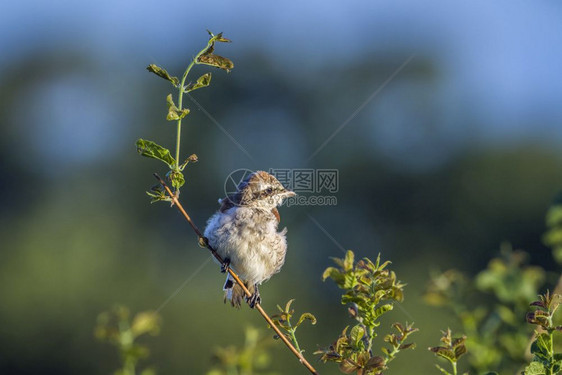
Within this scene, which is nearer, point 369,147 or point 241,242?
point 241,242

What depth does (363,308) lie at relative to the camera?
2596mm

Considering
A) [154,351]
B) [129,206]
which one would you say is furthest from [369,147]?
[154,351]

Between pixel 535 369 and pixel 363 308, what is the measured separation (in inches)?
25.2

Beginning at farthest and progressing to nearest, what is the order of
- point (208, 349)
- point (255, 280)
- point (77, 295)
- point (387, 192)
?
point (387, 192), point (77, 295), point (208, 349), point (255, 280)

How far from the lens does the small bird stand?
207 inches

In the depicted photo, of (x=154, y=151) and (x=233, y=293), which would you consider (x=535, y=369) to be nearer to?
(x=154, y=151)

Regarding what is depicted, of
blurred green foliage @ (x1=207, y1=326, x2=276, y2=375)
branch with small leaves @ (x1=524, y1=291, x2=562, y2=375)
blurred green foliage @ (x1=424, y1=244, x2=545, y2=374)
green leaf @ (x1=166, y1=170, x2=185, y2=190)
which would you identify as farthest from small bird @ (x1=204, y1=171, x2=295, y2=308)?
branch with small leaves @ (x1=524, y1=291, x2=562, y2=375)

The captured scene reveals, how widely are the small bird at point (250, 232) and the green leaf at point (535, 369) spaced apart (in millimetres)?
3105

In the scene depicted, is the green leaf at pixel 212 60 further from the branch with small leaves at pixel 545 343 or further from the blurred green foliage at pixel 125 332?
the branch with small leaves at pixel 545 343

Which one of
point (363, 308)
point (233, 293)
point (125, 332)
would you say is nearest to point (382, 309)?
point (363, 308)

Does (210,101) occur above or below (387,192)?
above

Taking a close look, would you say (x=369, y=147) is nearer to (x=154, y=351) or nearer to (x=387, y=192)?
(x=387, y=192)

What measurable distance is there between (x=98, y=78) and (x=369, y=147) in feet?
39.8

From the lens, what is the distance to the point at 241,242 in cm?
525
